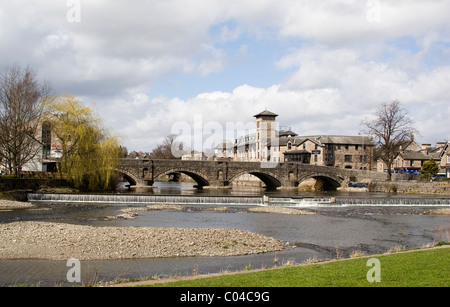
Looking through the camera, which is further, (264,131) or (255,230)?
(264,131)

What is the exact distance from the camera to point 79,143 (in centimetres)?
5338

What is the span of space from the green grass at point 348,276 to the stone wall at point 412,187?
195ft

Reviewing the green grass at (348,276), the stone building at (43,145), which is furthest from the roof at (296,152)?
the green grass at (348,276)

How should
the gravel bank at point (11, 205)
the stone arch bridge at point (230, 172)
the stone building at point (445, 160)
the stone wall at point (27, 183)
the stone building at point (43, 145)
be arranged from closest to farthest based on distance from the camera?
the gravel bank at point (11, 205) < the stone wall at point (27, 183) < the stone building at point (43, 145) < the stone arch bridge at point (230, 172) < the stone building at point (445, 160)

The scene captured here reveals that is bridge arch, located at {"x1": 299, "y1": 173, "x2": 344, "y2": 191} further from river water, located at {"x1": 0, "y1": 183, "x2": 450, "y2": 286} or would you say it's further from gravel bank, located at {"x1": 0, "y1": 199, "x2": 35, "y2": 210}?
gravel bank, located at {"x1": 0, "y1": 199, "x2": 35, "y2": 210}

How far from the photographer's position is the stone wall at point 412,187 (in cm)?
6888

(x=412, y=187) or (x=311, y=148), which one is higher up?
(x=311, y=148)

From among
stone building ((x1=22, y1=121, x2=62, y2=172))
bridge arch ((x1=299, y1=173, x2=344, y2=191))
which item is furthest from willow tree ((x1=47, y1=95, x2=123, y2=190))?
bridge arch ((x1=299, y1=173, x2=344, y2=191))

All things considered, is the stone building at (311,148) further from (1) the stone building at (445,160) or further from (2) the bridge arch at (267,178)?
(2) the bridge arch at (267,178)

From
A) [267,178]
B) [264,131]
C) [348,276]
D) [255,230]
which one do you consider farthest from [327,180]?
[348,276]

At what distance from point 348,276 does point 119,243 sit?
12432 mm

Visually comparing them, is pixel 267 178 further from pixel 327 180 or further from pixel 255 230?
pixel 255 230

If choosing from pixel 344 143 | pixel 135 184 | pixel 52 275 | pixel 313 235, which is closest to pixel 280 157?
pixel 344 143
